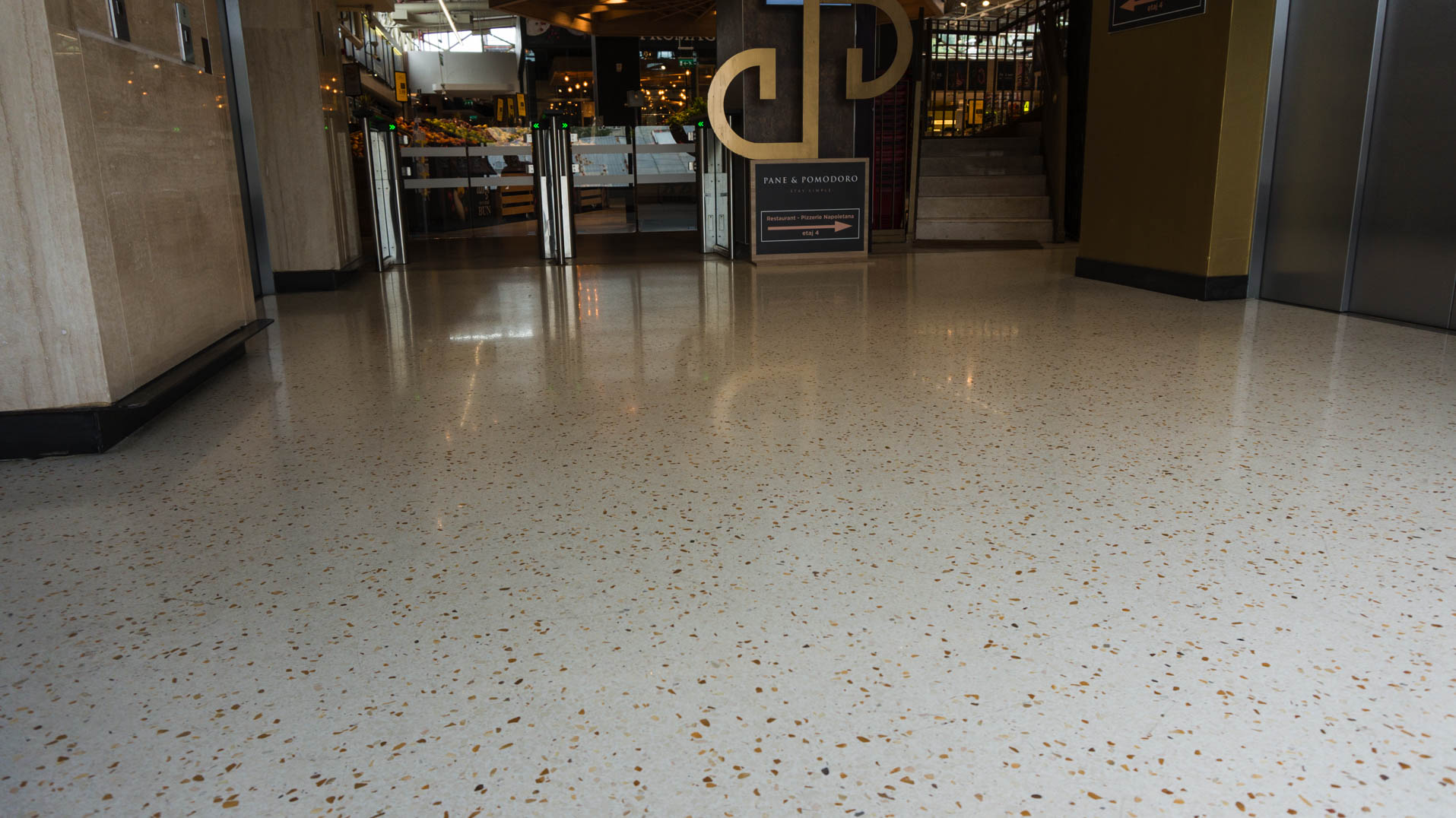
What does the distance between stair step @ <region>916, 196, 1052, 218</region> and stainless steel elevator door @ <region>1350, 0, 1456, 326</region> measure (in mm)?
5332

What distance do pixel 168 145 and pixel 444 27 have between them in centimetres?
2454

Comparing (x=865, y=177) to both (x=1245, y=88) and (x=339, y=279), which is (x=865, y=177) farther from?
(x=339, y=279)

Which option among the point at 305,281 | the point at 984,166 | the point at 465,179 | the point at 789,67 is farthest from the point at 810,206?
the point at 465,179

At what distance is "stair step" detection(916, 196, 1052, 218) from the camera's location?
9812mm

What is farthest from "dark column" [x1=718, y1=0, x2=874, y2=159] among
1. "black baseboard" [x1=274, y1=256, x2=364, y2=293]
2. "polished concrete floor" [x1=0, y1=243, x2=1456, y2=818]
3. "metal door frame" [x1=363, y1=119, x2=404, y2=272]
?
"polished concrete floor" [x1=0, y1=243, x2=1456, y2=818]

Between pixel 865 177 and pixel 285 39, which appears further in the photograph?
pixel 865 177

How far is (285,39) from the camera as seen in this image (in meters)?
6.23

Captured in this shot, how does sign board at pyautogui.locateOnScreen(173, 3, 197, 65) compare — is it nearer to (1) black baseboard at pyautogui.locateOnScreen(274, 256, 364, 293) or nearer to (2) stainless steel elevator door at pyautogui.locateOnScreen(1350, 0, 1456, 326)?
(1) black baseboard at pyautogui.locateOnScreen(274, 256, 364, 293)

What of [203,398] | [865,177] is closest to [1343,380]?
[203,398]

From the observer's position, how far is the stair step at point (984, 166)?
1024 cm

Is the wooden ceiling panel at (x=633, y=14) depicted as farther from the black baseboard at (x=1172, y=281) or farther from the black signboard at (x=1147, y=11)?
the black baseboard at (x=1172, y=281)

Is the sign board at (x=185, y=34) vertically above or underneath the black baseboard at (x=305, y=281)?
above

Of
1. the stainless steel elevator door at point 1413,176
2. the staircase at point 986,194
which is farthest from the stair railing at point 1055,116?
the stainless steel elevator door at point 1413,176

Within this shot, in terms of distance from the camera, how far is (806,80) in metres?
7.25
